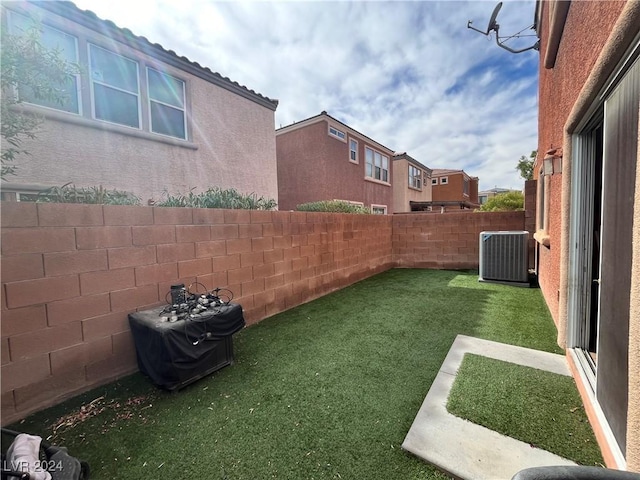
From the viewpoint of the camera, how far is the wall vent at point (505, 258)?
605 cm

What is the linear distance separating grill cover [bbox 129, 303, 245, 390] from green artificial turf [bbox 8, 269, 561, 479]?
0.15 m

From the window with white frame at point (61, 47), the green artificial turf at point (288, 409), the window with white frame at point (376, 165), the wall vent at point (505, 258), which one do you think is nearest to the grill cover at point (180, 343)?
the green artificial turf at point (288, 409)

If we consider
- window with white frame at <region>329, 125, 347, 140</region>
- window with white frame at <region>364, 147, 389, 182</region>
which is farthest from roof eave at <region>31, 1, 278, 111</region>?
window with white frame at <region>364, 147, 389, 182</region>

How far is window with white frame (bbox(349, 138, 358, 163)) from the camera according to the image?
524 inches

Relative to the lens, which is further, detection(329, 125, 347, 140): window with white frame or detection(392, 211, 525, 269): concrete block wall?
detection(329, 125, 347, 140): window with white frame

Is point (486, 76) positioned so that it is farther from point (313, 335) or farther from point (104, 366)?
point (104, 366)

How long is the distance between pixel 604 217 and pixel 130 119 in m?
7.65

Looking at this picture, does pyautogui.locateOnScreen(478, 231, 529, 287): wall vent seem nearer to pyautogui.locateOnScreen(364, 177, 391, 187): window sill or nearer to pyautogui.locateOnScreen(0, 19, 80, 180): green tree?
pyautogui.locateOnScreen(0, 19, 80, 180): green tree

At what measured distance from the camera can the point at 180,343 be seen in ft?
7.77

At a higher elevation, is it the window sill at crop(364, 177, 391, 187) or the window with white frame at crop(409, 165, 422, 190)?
the window with white frame at crop(409, 165, 422, 190)

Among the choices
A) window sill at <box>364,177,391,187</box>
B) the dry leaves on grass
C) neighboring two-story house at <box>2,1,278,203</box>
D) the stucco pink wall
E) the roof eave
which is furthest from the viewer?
the stucco pink wall

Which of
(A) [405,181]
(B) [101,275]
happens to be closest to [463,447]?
(B) [101,275]

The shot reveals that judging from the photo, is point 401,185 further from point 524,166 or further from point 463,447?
point 463,447

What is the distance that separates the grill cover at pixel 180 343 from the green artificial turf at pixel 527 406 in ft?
7.07
